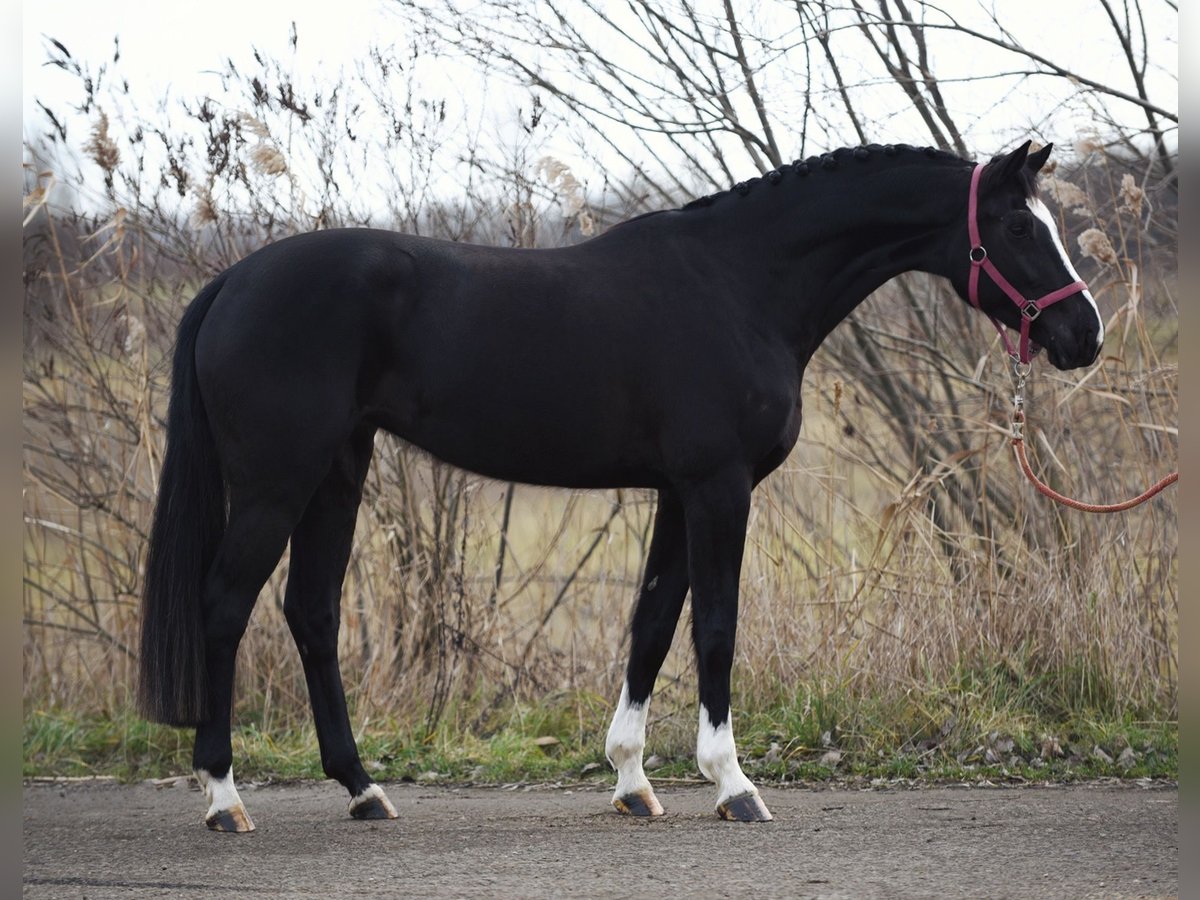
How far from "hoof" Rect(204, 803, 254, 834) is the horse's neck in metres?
2.46

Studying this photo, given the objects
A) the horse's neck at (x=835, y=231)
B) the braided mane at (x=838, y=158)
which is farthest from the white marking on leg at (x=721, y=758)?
the braided mane at (x=838, y=158)

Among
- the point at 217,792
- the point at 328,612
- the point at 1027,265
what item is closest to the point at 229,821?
the point at 217,792

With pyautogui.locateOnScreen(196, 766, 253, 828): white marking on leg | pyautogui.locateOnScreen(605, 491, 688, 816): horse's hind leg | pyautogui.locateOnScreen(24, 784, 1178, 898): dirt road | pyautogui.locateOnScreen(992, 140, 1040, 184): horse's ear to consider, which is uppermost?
pyautogui.locateOnScreen(992, 140, 1040, 184): horse's ear

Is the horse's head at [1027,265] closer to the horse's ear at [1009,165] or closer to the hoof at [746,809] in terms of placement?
the horse's ear at [1009,165]

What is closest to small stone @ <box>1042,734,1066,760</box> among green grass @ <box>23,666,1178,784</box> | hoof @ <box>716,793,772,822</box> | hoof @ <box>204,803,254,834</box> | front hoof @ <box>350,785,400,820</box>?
green grass @ <box>23,666,1178,784</box>

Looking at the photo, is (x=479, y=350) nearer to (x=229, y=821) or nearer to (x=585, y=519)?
(x=229, y=821)

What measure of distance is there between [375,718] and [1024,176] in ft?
12.0

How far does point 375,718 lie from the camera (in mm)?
5809

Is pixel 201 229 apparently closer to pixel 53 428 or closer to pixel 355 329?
pixel 53 428

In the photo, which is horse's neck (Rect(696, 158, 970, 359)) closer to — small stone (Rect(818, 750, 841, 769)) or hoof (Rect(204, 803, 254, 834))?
small stone (Rect(818, 750, 841, 769))

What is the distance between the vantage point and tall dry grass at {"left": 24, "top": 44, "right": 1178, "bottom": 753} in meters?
5.54

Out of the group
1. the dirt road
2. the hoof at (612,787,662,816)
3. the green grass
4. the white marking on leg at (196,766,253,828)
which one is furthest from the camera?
the green grass

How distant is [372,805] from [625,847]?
3.47ft

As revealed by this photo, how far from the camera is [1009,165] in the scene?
4250 mm
